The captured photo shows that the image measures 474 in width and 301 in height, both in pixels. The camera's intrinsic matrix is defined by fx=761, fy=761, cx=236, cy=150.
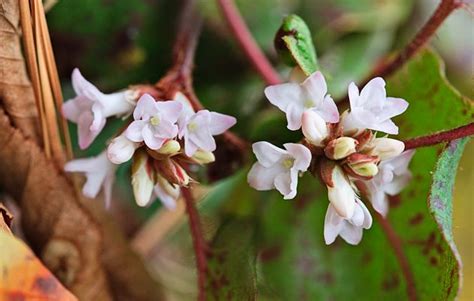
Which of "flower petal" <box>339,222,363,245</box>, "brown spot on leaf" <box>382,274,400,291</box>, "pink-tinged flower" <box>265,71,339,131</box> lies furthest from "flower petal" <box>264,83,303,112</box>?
"brown spot on leaf" <box>382,274,400,291</box>

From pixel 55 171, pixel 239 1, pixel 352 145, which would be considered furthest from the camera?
pixel 239 1

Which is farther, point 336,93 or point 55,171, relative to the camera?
point 336,93

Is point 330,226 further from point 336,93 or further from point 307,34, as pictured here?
point 336,93

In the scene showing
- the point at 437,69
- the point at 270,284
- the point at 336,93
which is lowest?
the point at 270,284

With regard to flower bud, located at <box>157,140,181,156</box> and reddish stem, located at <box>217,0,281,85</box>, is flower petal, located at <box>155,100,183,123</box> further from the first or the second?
reddish stem, located at <box>217,0,281,85</box>

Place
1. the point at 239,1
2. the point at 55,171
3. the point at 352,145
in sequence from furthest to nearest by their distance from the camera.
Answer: the point at 239,1
the point at 55,171
the point at 352,145

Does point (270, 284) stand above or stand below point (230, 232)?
below

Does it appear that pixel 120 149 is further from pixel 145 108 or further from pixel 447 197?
pixel 447 197

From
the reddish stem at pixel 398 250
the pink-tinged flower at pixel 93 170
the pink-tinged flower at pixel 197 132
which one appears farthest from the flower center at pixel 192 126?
the reddish stem at pixel 398 250

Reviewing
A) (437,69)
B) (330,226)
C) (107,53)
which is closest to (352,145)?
(330,226)
